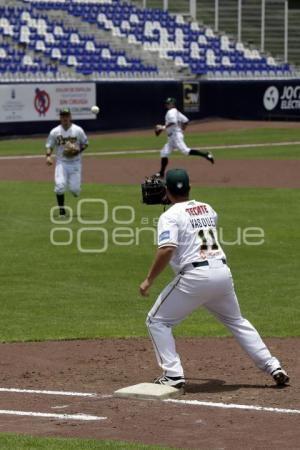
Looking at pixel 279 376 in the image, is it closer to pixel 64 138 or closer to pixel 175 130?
pixel 64 138

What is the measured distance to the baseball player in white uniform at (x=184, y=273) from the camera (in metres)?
8.59

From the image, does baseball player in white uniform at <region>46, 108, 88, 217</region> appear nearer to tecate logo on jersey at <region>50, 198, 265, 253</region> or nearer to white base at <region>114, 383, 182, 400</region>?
tecate logo on jersey at <region>50, 198, 265, 253</region>

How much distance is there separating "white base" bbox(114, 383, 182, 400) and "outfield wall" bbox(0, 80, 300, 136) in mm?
31156

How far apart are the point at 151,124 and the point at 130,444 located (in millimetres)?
37473

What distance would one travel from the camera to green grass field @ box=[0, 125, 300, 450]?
39.3 ft

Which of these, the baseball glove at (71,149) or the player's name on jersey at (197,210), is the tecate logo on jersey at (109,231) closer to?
the baseball glove at (71,149)

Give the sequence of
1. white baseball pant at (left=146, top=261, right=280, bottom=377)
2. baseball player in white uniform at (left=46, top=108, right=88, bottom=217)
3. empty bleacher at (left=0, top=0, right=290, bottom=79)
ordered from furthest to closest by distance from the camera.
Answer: empty bleacher at (left=0, top=0, right=290, bottom=79) → baseball player in white uniform at (left=46, top=108, right=88, bottom=217) → white baseball pant at (left=146, top=261, right=280, bottom=377)

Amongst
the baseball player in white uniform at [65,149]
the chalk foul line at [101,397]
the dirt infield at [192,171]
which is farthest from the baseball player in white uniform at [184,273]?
the dirt infield at [192,171]

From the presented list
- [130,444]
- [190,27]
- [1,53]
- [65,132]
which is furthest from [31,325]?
[190,27]

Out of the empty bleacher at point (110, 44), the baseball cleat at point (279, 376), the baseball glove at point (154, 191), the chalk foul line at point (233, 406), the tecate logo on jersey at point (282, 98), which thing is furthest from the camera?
the tecate logo on jersey at point (282, 98)

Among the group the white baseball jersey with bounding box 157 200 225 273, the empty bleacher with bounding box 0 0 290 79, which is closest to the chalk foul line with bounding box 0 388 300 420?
the white baseball jersey with bounding box 157 200 225 273

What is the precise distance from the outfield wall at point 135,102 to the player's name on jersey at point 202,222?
30956 mm

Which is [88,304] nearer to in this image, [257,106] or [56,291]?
[56,291]

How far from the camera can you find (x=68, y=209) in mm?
21750
